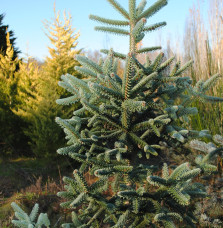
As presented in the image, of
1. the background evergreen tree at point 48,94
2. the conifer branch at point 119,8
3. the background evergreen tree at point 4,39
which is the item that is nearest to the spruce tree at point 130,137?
the conifer branch at point 119,8

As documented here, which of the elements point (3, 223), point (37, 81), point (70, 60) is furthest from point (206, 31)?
point (3, 223)

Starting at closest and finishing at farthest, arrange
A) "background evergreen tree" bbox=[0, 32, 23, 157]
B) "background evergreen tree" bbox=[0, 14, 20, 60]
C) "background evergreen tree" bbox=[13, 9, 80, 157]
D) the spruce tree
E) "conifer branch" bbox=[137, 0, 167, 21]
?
the spruce tree
"conifer branch" bbox=[137, 0, 167, 21]
"background evergreen tree" bbox=[13, 9, 80, 157]
"background evergreen tree" bbox=[0, 32, 23, 157]
"background evergreen tree" bbox=[0, 14, 20, 60]

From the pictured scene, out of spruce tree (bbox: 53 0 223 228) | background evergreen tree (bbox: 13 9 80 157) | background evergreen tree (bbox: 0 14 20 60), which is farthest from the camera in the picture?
background evergreen tree (bbox: 0 14 20 60)

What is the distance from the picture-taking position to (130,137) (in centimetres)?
190

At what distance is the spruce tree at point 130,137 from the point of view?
163 centimetres

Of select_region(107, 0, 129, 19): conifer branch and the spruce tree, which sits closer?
the spruce tree

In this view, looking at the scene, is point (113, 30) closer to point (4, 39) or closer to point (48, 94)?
point (48, 94)

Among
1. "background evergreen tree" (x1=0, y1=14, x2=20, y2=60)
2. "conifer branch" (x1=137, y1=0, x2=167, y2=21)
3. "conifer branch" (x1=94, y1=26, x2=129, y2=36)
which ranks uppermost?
"background evergreen tree" (x1=0, y1=14, x2=20, y2=60)

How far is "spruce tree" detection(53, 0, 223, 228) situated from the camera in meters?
1.63

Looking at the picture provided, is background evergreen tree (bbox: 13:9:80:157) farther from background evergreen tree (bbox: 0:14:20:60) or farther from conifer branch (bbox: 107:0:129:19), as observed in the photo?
background evergreen tree (bbox: 0:14:20:60)

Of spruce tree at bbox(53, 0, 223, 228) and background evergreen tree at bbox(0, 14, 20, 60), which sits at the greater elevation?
background evergreen tree at bbox(0, 14, 20, 60)

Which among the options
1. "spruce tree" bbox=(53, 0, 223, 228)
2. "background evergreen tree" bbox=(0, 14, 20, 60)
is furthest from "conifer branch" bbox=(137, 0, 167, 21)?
"background evergreen tree" bbox=(0, 14, 20, 60)

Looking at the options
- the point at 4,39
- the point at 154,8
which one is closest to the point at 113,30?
the point at 154,8

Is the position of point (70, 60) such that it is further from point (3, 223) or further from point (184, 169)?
point (184, 169)
